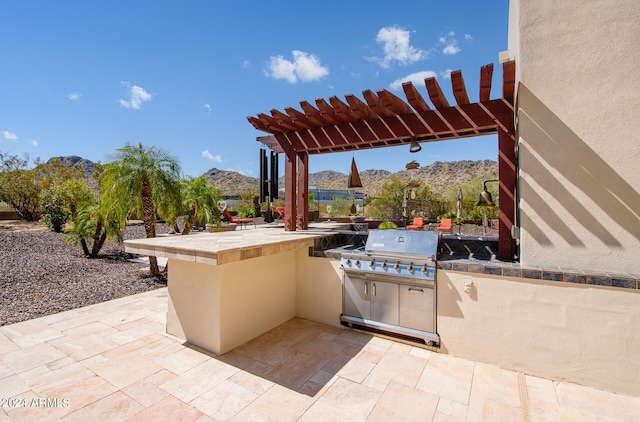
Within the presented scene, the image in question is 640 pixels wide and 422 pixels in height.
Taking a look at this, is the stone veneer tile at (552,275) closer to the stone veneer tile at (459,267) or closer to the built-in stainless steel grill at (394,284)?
the stone veneer tile at (459,267)

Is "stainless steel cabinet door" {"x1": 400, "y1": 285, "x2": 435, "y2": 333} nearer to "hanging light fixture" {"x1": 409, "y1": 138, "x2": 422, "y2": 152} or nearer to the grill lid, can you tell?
the grill lid

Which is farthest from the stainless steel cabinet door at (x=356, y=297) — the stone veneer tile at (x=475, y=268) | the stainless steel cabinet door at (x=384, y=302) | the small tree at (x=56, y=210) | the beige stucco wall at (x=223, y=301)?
the small tree at (x=56, y=210)

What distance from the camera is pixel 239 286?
4148mm

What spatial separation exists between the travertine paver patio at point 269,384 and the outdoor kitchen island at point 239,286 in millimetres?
282

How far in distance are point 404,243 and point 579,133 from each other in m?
2.47

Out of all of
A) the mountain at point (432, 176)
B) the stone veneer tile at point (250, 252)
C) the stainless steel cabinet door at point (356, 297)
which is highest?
the mountain at point (432, 176)

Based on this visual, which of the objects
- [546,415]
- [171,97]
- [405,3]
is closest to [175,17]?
[405,3]

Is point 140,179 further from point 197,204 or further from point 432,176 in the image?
point 432,176

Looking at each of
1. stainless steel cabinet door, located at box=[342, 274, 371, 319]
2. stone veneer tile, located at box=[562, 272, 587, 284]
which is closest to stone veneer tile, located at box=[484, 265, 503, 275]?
stone veneer tile, located at box=[562, 272, 587, 284]

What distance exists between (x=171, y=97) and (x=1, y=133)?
2079 cm

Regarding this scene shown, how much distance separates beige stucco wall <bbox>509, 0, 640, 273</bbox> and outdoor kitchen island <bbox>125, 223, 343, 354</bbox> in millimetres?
3075

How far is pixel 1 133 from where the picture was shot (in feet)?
75.5

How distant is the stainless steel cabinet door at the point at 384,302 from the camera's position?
415 centimetres

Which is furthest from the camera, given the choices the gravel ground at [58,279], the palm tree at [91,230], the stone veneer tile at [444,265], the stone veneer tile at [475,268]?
the palm tree at [91,230]
